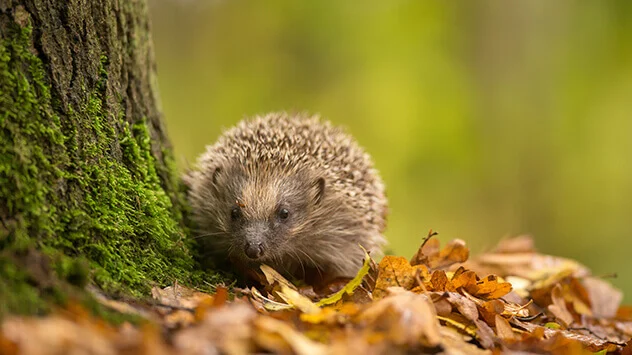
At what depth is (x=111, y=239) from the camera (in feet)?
11.2

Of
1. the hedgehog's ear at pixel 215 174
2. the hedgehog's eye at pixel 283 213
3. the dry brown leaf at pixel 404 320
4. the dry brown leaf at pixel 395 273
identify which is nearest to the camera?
the dry brown leaf at pixel 404 320

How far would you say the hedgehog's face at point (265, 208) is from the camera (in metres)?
4.58

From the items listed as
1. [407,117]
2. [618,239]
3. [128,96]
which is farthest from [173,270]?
[618,239]

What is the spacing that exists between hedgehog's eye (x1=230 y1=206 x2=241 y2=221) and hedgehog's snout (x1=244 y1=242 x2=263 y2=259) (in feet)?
1.26

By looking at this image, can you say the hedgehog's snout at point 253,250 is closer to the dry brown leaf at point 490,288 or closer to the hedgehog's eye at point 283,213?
the hedgehog's eye at point 283,213

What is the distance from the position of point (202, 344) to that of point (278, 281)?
160 centimetres

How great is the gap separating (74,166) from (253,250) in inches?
57.3

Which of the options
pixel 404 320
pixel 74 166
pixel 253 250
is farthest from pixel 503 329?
pixel 74 166

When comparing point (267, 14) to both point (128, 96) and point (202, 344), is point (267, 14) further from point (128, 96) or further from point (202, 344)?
point (202, 344)

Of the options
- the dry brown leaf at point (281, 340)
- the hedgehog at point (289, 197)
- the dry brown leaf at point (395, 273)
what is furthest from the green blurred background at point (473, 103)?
the dry brown leaf at point (281, 340)

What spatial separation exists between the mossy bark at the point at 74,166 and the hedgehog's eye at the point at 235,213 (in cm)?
61

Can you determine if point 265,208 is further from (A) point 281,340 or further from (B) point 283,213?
(A) point 281,340

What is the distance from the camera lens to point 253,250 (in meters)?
4.39

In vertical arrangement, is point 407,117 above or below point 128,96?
above
